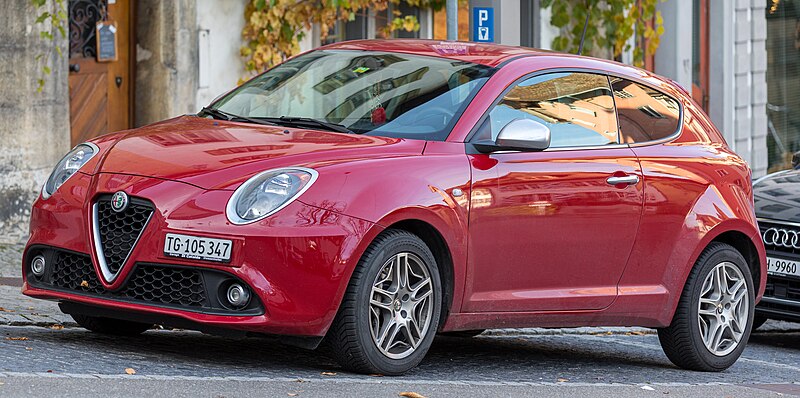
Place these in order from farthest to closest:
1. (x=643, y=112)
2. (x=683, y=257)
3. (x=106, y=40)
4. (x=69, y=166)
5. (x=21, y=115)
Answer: (x=106, y=40) → (x=21, y=115) → (x=643, y=112) → (x=683, y=257) → (x=69, y=166)

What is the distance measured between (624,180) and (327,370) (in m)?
1.91

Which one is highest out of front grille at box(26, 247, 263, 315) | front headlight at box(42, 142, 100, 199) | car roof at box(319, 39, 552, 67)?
car roof at box(319, 39, 552, 67)

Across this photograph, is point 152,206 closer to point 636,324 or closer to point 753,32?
point 636,324

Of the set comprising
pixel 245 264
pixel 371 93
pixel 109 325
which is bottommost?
pixel 109 325

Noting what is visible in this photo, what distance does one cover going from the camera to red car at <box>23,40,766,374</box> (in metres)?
6.72

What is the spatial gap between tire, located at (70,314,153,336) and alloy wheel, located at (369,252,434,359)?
1.58 metres

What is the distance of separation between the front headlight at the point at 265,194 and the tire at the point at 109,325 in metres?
1.57

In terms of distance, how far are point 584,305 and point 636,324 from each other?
1.70 feet

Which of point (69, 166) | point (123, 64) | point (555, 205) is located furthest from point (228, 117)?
point (123, 64)

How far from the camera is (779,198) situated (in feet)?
35.6

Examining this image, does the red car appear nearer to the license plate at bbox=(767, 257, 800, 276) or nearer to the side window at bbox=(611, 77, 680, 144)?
the side window at bbox=(611, 77, 680, 144)

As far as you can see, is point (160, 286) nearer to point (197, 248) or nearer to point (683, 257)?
point (197, 248)

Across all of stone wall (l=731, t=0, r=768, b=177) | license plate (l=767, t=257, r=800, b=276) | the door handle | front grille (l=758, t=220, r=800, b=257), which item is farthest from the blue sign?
stone wall (l=731, t=0, r=768, b=177)

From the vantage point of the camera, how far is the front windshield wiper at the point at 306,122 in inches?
295
